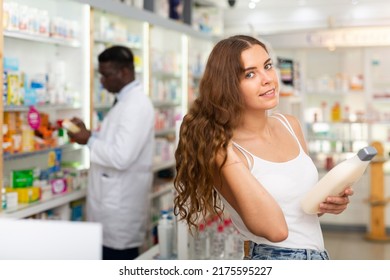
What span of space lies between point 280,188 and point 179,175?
29 centimetres

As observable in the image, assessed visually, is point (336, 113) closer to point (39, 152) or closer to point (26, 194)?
point (39, 152)

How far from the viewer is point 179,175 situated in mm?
1745

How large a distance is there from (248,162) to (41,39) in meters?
2.70

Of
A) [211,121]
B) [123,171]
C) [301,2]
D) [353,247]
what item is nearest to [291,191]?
[211,121]

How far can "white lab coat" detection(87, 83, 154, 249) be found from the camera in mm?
3674

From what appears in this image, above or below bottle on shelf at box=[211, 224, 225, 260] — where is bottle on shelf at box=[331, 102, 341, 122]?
above

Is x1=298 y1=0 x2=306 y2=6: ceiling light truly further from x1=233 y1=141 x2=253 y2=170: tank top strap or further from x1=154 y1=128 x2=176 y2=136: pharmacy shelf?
x1=233 y1=141 x2=253 y2=170: tank top strap

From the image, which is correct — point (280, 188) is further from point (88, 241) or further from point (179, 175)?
point (88, 241)

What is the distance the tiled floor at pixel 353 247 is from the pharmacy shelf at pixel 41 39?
3.34 m

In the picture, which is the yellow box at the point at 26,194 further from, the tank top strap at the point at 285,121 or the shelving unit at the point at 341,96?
the shelving unit at the point at 341,96

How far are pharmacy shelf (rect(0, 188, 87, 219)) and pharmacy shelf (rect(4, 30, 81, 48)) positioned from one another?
102 cm

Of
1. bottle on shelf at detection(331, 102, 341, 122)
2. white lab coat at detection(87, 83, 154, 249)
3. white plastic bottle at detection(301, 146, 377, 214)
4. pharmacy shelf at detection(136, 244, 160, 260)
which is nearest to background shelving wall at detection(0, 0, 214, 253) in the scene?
white lab coat at detection(87, 83, 154, 249)

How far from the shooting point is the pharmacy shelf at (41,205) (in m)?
3.54
